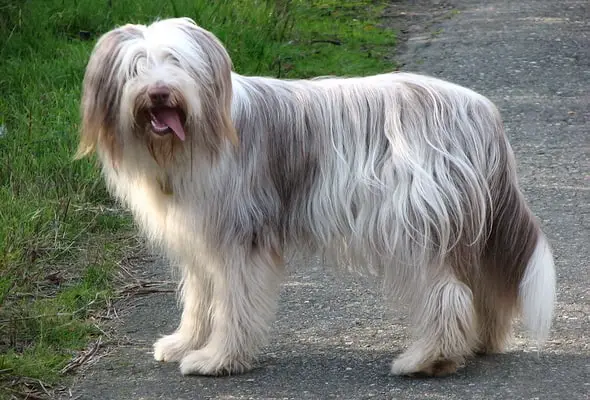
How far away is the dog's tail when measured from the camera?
4578 mm

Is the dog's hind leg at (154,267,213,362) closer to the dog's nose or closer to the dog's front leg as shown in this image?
the dog's front leg

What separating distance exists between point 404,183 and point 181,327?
47.5 inches

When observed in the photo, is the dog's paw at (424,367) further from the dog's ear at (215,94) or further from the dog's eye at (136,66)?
the dog's eye at (136,66)

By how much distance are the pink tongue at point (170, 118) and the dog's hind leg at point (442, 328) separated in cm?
116

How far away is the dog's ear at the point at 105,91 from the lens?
14.3 ft

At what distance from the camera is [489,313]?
15.6 ft

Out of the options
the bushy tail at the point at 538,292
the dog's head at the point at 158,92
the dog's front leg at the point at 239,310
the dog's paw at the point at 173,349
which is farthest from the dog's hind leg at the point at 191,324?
the bushy tail at the point at 538,292

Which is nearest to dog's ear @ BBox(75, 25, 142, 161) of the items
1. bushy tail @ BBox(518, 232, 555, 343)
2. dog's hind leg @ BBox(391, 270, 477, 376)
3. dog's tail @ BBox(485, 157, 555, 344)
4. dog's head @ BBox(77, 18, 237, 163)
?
dog's head @ BBox(77, 18, 237, 163)

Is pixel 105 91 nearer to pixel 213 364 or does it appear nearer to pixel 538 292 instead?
pixel 213 364

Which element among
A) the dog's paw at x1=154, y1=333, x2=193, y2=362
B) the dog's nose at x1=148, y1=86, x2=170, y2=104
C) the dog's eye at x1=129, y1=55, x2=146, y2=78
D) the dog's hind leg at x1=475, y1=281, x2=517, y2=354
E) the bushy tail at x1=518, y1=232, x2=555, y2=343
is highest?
the dog's eye at x1=129, y1=55, x2=146, y2=78

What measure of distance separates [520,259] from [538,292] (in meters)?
0.16

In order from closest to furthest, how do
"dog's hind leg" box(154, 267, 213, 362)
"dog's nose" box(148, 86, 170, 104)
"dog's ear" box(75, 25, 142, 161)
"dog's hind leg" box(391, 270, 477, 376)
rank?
"dog's nose" box(148, 86, 170, 104), "dog's ear" box(75, 25, 142, 161), "dog's hind leg" box(391, 270, 477, 376), "dog's hind leg" box(154, 267, 213, 362)

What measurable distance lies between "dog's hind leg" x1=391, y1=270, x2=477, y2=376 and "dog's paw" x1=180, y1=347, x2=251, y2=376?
0.66m

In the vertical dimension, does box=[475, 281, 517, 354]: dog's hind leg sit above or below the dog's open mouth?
below
